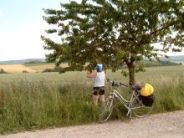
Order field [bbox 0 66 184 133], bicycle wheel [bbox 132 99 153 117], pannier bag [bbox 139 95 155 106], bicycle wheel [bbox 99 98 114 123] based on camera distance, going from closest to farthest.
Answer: field [bbox 0 66 184 133], bicycle wheel [bbox 99 98 114 123], pannier bag [bbox 139 95 155 106], bicycle wheel [bbox 132 99 153 117]

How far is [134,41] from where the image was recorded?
15617 millimetres

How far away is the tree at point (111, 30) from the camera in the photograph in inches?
585

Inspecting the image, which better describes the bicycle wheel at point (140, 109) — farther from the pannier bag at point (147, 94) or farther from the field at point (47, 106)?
the field at point (47, 106)

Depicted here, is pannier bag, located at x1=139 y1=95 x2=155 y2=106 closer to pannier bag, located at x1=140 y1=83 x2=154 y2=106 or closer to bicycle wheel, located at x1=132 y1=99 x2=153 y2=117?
pannier bag, located at x1=140 y1=83 x2=154 y2=106

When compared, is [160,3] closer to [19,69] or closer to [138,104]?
[138,104]

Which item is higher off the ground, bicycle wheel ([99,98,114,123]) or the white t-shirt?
the white t-shirt

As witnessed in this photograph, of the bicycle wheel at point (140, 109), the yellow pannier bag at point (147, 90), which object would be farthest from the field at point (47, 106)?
the yellow pannier bag at point (147, 90)

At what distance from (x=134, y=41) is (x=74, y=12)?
2.15 m

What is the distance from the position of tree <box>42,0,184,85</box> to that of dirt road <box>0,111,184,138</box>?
3934 millimetres

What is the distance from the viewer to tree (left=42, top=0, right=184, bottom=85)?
14859 mm

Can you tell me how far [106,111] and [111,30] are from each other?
4410 millimetres

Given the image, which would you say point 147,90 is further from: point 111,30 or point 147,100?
point 111,30

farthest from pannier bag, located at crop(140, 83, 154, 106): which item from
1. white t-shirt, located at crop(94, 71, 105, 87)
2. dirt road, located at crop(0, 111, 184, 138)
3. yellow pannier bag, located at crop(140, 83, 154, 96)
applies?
white t-shirt, located at crop(94, 71, 105, 87)

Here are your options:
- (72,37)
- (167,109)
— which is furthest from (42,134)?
(72,37)
